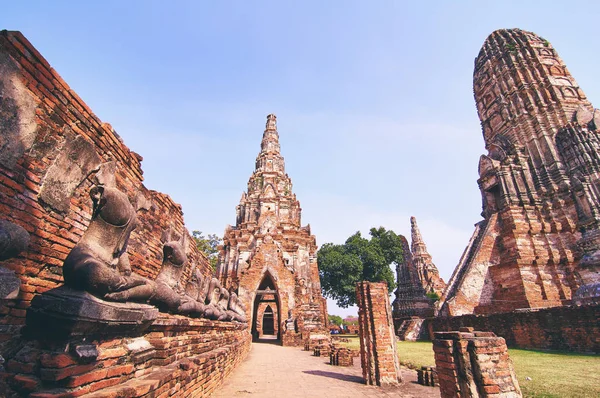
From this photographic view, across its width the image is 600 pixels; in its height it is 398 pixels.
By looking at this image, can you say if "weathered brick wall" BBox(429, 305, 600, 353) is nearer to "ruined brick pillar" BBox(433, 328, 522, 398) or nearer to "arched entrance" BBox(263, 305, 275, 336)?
"ruined brick pillar" BBox(433, 328, 522, 398)

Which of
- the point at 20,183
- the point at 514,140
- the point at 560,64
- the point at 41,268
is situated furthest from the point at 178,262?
the point at 560,64

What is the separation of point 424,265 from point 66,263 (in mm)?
46606

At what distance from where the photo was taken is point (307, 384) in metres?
6.38

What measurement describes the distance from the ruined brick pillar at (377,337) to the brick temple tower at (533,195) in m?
9.49

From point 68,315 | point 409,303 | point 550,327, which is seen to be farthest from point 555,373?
point 409,303

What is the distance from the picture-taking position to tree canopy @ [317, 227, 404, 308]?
32.1m

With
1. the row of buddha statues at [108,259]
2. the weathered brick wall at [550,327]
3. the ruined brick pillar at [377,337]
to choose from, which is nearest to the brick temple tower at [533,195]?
the weathered brick wall at [550,327]

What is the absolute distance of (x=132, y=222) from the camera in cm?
299

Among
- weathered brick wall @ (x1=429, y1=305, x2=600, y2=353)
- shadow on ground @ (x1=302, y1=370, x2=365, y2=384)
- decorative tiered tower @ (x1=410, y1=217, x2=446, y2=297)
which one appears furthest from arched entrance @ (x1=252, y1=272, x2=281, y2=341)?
decorative tiered tower @ (x1=410, y1=217, x2=446, y2=297)

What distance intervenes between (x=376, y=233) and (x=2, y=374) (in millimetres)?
37477

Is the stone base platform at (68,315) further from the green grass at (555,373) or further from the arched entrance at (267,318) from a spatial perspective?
the arched entrance at (267,318)

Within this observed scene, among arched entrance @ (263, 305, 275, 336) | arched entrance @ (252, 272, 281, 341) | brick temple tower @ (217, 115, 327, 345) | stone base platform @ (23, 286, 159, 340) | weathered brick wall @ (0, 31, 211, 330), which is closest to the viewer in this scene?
stone base platform @ (23, 286, 159, 340)

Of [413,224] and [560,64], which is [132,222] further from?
[413,224]

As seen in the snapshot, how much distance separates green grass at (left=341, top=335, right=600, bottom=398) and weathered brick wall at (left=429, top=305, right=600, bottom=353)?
56 centimetres
